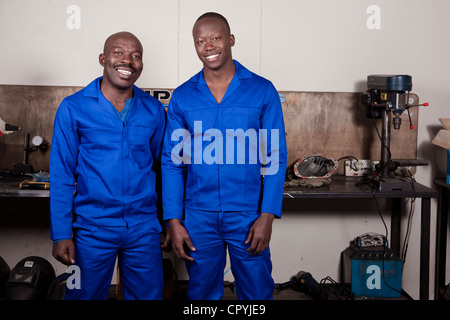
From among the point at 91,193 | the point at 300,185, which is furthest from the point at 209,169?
the point at 300,185

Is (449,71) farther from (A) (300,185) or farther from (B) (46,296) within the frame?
(B) (46,296)

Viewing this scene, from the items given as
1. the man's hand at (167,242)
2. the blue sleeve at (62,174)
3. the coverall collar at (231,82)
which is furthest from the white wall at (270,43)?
the man's hand at (167,242)

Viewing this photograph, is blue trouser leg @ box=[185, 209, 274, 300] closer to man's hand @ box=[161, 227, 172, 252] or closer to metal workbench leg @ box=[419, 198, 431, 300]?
man's hand @ box=[161, 227, 172, 252]

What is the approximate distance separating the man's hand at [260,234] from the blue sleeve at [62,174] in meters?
0.75

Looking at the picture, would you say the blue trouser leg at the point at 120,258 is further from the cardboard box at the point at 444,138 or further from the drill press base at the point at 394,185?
the cardboard box at the point at 444,138

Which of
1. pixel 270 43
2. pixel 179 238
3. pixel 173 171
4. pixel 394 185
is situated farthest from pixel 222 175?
pixel 270 43

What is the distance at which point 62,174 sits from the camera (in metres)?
1.99

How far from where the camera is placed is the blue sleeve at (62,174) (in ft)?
6.47

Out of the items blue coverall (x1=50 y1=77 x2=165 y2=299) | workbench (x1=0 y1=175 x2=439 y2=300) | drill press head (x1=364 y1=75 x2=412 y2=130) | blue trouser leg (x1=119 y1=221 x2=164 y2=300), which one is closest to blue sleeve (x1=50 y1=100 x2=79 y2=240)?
blue coverall (x1=50 y1=77 x2=165 y2=299)

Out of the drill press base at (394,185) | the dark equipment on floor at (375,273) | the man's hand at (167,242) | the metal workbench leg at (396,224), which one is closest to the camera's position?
the man's hand at (167,242)

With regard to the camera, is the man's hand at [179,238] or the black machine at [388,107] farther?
the black machine at [388,107]

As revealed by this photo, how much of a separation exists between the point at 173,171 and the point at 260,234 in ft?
1.50

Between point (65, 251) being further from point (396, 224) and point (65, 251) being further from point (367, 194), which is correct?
point (396, 224)

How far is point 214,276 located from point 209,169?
1.52 feet
